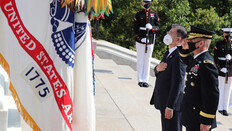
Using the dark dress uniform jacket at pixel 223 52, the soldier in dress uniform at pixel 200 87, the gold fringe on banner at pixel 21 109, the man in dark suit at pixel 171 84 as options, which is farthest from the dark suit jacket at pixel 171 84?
the dark dress uniform jacket at pixel 223 52

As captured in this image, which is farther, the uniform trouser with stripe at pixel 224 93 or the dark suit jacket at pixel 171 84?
the uniform trouser with stripe at pixel 224 93

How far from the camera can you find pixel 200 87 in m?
3.26

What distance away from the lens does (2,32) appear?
2287 millimetres

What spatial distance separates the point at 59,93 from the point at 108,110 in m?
3.58

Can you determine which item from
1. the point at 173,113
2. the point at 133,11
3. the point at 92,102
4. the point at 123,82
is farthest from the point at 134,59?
the point at 92,102

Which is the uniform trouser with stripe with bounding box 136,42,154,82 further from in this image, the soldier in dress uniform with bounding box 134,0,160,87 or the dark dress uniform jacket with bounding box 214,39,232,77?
the dark dress uniform jacket with bounding box 214,39,232,77

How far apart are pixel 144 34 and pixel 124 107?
7.63ft

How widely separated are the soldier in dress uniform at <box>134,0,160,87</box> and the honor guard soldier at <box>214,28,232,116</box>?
1570mm

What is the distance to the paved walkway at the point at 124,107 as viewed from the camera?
5258 millimetres

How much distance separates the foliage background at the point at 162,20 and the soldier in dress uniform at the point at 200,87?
10.8 m

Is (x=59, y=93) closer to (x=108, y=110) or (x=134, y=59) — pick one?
(x=108, y=110)

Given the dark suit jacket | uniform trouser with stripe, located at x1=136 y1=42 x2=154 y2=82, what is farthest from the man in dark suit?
uniform trouser with stripe, located at x1=136 y1=42 x2=154 y2=82

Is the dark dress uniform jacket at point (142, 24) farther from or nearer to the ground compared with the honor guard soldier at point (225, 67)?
farther from the ground

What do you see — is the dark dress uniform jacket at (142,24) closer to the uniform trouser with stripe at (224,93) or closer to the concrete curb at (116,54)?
the uniform trouser with stripe at (224,93)
